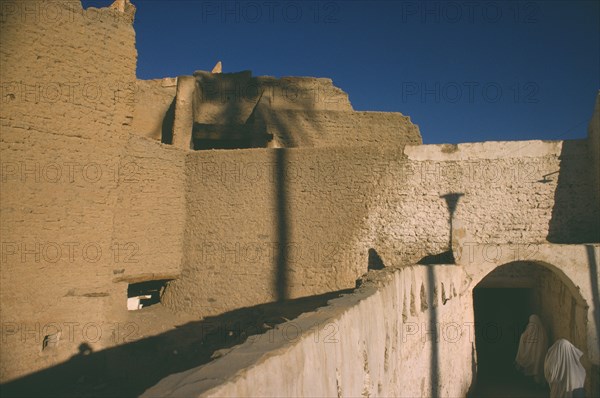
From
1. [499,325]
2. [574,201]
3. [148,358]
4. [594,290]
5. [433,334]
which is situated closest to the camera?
[433,334]

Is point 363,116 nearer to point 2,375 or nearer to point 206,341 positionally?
point 206,341

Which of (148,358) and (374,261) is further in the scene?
(374,261)

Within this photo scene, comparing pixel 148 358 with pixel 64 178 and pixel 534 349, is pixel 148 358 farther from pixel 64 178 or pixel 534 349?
pixel 534 349

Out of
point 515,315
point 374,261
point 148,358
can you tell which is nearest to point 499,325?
point 515,315

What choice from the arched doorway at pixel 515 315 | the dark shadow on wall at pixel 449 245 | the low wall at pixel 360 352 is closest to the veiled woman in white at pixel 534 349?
the arched doorway at pixel 515 315

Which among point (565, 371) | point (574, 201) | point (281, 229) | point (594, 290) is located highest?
point (574, 201)

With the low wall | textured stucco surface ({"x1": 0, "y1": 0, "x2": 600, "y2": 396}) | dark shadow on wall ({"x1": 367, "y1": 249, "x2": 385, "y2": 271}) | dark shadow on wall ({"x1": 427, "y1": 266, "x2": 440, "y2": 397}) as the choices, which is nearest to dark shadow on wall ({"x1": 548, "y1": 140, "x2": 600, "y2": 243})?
textured stucco surface ({"x1": 0, "y1": 0, "x2": 600, "y2": 396})

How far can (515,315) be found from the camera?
1482cm

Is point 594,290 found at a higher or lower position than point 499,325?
higher

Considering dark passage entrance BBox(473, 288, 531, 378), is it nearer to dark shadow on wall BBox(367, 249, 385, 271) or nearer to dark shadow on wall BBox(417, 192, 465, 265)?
dark shadow on wall BBox(417, 192, 465, 265)

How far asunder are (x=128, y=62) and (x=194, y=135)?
22.0ft

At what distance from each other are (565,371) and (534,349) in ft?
10.0

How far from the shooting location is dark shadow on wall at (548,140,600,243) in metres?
10.1

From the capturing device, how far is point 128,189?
8.73m
